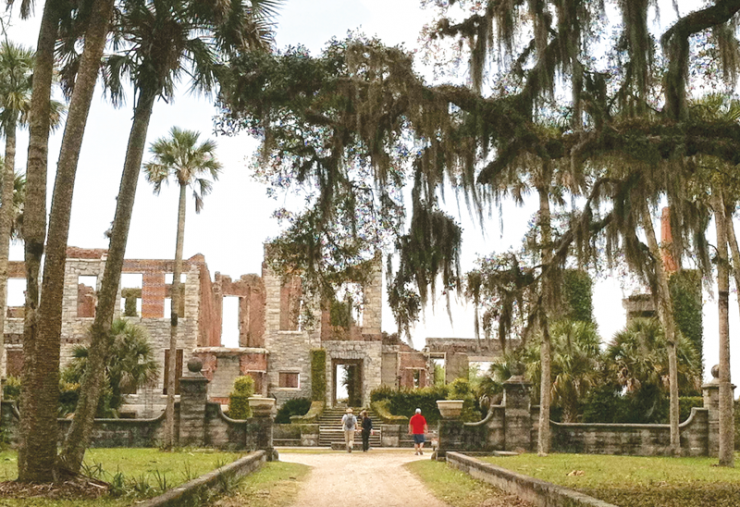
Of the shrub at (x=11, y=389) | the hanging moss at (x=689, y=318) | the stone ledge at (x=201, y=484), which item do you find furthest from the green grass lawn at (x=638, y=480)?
the shrub at (x=11, y=389)

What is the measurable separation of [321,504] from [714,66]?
284 inches

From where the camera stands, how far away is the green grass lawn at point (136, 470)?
9.33m

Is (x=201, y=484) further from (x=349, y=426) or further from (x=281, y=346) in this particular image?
(x=281, y=346)

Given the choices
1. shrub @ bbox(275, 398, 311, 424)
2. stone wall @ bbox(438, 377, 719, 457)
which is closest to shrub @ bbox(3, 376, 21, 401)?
shrub @ bbox(275, 398, 311, 424)

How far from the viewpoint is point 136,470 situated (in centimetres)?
1323

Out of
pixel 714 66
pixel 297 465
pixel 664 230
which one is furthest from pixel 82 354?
pixel 714 66

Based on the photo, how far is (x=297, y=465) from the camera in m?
18.5

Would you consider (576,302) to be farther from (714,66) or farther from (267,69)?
(267,69)

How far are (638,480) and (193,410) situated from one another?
440 inches

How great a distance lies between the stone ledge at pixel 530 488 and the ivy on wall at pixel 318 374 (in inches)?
743

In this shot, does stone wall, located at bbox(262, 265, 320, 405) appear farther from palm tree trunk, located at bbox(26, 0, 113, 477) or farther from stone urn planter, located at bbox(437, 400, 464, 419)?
palm tree trunk, located at bbox(26, 0, 113, 477)

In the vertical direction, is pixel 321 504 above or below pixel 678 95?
below

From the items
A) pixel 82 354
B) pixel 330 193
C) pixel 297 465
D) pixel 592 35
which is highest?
pixel 592 35

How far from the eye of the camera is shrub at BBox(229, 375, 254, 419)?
2980 centimetres
